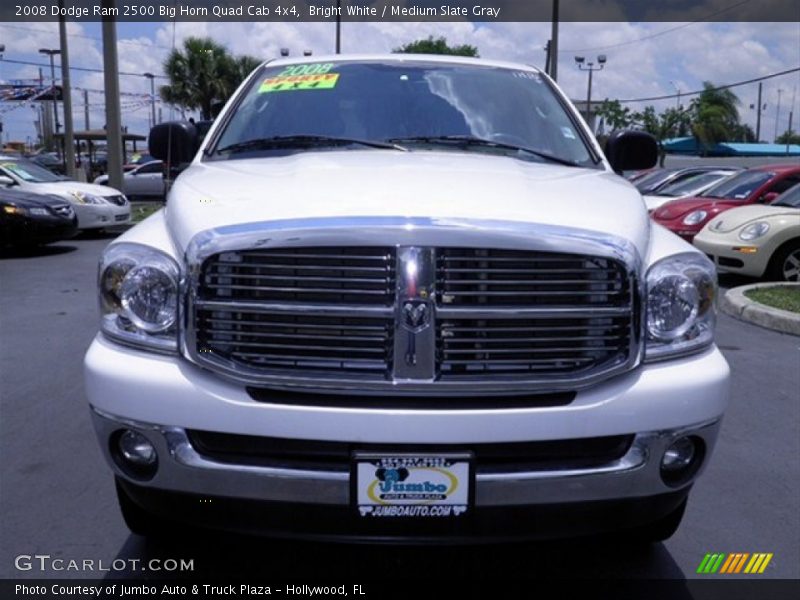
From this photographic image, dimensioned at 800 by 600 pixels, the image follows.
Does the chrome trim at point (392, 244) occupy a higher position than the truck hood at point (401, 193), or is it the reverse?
the truck hood at point (401, 193)

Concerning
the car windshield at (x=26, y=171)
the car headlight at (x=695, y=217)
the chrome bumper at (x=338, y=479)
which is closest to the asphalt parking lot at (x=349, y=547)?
the chrome bumper at (x=338, y=479)

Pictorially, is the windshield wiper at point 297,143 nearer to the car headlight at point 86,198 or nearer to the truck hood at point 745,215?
the truck hood at point 745,215

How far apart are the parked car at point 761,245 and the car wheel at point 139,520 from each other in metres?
8.63

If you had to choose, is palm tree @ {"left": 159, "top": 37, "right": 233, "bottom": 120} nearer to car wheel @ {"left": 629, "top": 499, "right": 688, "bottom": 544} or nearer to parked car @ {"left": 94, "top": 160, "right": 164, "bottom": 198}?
parked car @ {"left": 94, "top": 160, "right": 164, "bottom": 198}

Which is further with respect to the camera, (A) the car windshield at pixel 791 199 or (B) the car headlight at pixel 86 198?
(B) the car headlight at pixel 86 198

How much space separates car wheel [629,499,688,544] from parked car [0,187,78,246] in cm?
1106

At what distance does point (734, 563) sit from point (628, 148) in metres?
2.02

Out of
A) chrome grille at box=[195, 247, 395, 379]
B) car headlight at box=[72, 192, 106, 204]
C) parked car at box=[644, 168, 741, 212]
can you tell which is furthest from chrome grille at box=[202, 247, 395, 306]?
parked car at box=[644, 168, 741, 212]

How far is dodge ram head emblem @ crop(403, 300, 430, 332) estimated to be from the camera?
8.13 feet

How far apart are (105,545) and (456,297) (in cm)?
178

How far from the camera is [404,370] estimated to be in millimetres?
2484

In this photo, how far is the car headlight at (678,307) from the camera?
2664mm

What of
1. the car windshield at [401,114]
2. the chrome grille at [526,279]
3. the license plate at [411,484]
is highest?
the car windshield at [401,114]

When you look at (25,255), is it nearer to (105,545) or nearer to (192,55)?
(105,545)
